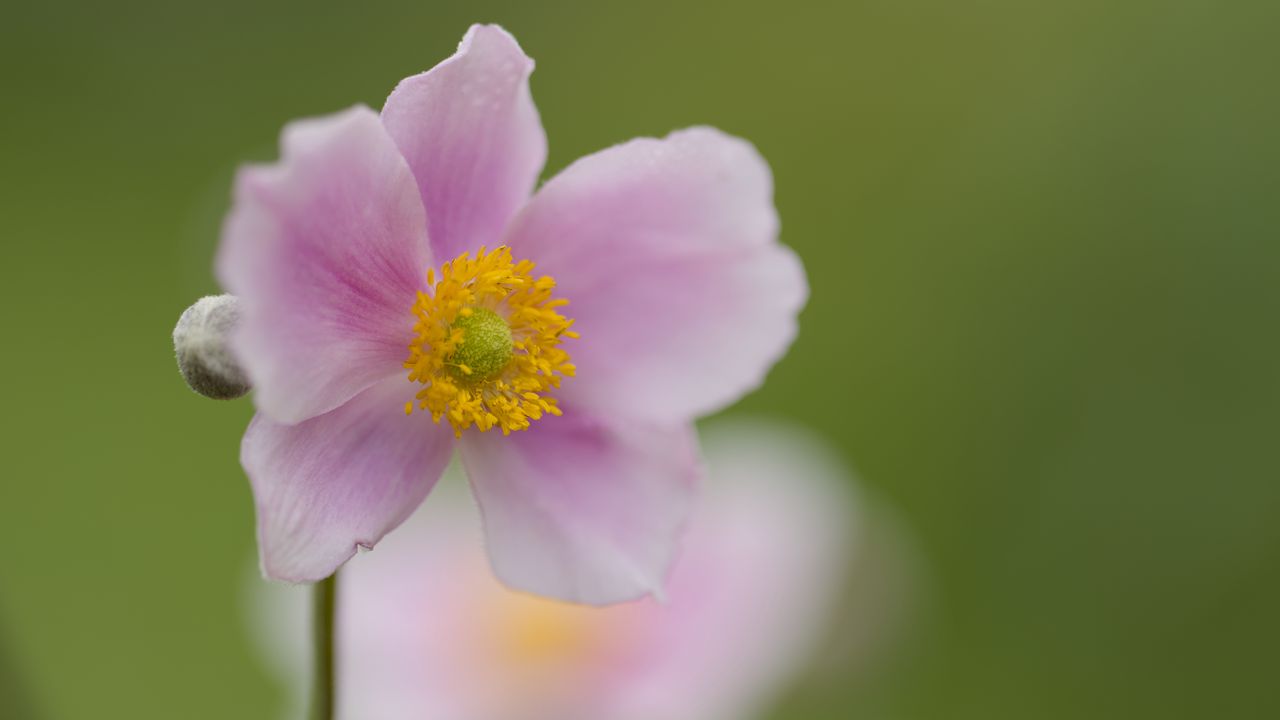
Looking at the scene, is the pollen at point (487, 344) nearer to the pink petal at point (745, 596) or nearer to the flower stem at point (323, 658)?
the flower stem at point (323, 658)

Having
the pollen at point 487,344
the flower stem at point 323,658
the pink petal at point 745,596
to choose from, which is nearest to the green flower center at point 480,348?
the pollen at point 487,344

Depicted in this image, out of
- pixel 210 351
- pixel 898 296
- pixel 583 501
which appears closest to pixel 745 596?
pixel 583 501

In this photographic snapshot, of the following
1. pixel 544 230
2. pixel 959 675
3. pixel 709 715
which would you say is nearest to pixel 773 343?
pixel 544 230

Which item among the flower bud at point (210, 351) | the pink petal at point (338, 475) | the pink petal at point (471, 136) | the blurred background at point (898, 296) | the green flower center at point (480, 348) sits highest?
the pink petal at point (471, 136)

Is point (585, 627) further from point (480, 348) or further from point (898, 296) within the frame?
point (898, 296)

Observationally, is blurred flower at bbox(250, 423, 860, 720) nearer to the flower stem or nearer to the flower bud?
the flower stem

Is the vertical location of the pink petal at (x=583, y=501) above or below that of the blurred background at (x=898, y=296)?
above
